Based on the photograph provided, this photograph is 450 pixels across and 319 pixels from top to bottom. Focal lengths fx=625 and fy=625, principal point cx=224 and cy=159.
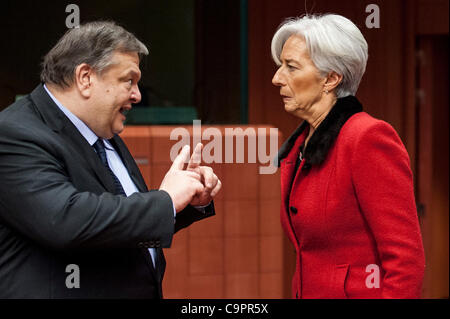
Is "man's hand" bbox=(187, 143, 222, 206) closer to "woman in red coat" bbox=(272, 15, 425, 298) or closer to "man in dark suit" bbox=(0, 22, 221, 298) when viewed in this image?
"man in dark suit" bbox=(0, 22, 221, 298)

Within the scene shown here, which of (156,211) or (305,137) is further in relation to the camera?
(305,137)

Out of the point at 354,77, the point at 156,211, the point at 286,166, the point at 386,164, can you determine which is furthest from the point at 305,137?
the point at 156,211

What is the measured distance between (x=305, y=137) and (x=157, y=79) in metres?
2.29

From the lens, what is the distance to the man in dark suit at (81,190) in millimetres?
1654

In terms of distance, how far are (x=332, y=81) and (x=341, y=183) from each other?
1.25 ft

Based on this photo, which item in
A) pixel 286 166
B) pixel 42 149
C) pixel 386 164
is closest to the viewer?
pixel 42 149

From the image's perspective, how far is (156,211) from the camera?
68.4 inches

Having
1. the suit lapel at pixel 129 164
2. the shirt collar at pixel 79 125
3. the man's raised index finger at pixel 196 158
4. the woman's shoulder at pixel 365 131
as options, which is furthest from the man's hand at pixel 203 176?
the woman's shoulder at pixel 365 131

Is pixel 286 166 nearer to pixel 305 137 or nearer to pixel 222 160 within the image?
pixel 305 137

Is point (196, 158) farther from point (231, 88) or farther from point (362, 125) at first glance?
point (231, 88)

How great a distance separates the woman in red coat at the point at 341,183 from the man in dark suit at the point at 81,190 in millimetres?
361

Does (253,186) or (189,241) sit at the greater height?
(253,186)

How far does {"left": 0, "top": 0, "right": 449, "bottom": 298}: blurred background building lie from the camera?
4.32m

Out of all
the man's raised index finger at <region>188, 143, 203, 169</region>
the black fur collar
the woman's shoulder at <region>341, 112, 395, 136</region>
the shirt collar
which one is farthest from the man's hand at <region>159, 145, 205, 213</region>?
the woman's shoulder at <region>341, 112, 395, 136</region>
